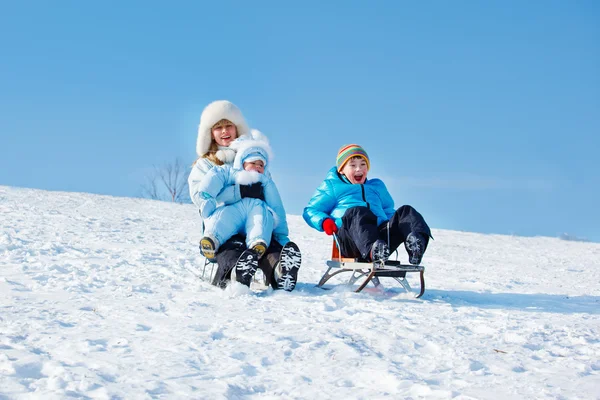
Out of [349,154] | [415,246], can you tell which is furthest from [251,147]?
[415,246]

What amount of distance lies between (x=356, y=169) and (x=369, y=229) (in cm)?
86

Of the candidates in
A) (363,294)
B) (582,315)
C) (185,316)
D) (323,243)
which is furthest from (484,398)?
(323,243)

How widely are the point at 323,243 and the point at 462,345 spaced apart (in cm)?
685

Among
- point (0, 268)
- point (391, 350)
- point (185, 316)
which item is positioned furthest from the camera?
point (0, 268)

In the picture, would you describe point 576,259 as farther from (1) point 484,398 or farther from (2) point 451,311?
(1) point 484,398

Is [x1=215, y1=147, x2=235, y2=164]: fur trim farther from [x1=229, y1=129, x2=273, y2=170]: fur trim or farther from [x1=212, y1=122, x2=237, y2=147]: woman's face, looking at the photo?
[x1=212, y1=122, x2=237, y2=147]: woman's face

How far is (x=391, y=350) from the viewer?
2551mm

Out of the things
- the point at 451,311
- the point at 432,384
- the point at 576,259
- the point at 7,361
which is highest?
the point at 576,259

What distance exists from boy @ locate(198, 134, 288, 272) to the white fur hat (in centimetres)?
47

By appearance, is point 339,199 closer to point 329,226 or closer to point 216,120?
point 329,226

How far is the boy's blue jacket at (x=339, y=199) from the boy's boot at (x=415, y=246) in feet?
2.19

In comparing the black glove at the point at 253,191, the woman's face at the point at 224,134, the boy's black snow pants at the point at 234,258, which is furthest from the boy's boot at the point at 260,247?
the woman's face at the point at 224,134

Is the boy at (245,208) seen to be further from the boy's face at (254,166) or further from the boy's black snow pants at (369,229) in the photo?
the boy's black snow pants at (369,229)

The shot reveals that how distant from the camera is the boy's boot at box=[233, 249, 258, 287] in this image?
377cm
